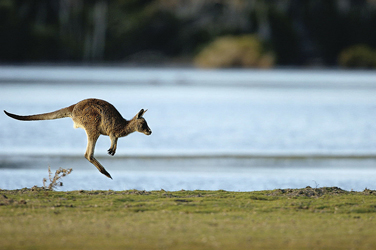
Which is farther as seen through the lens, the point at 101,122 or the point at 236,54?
the point at 236,54

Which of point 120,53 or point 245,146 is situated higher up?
point 120,53

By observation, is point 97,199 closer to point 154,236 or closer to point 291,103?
point 154,236

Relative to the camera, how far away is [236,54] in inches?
2771

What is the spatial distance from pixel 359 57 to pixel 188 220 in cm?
6826

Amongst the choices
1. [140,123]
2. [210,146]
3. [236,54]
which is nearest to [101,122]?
[140,123]

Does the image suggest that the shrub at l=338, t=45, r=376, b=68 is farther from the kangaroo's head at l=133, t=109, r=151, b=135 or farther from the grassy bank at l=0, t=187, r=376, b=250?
the kangaroo's head at l=133, t=109, r=151, b=135

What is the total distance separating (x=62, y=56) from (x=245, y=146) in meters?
60.2

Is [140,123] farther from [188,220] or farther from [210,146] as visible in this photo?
[210,146]

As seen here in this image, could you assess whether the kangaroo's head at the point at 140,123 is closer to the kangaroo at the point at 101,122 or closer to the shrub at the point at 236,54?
the kangaroo at the point at 101,122

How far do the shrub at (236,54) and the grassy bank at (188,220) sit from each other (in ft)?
198

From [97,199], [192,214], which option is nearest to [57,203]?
[97,199]

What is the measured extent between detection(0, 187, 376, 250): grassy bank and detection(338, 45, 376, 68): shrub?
65.6m

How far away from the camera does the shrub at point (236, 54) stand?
6822 cm

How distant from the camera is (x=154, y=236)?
579cm
